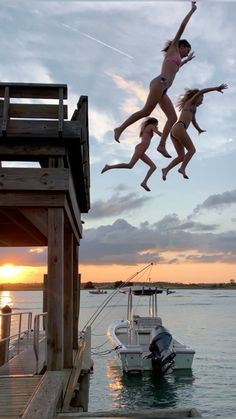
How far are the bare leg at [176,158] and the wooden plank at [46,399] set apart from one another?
9.91 ft

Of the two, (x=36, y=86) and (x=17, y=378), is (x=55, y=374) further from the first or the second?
(x=36, y=86)

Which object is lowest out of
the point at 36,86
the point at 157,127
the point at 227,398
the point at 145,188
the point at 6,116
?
the point at 227,398

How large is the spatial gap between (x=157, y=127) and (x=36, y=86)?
15.3 ft

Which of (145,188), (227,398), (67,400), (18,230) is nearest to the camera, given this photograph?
(145,188)

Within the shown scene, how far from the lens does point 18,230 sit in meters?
13.2

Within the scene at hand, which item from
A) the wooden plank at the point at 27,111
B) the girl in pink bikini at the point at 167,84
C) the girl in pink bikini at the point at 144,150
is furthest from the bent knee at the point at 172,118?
the wooden plank at the point at 27,111

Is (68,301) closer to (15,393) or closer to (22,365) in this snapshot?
(22,365)

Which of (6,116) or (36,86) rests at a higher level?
(36,86)

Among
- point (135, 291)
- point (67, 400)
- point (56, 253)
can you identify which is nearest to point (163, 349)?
point (135, 291)

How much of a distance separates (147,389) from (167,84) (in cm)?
2417

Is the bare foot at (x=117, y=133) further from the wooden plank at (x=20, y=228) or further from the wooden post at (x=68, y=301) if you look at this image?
the wooden post at (x=68, y=301)

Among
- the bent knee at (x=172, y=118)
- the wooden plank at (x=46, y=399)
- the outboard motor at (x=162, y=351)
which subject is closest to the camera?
the bent knee at (x=172, y=118)

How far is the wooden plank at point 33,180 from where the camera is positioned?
8.32m

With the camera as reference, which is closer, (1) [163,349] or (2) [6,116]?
(2) [6,116]
